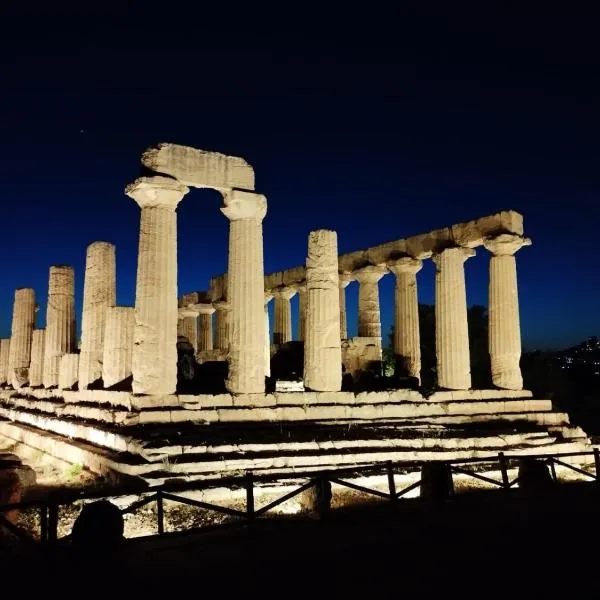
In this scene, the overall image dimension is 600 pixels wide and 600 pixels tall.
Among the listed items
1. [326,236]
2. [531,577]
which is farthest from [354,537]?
[326,236]

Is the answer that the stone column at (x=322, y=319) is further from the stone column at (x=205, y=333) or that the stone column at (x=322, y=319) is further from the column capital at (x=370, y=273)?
the stone column at (x=205, y=333)

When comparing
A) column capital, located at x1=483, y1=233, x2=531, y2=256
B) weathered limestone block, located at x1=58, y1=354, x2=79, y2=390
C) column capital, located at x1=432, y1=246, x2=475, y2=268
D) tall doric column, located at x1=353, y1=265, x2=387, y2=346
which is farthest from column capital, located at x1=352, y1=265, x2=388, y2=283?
weathered limestone block, located at x1=58, y1=354, x2=79, y2=390

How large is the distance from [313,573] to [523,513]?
183 inches

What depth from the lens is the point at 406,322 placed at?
1061 inches

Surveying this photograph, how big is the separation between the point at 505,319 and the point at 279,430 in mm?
11056

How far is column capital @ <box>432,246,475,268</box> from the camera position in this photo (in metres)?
23.3

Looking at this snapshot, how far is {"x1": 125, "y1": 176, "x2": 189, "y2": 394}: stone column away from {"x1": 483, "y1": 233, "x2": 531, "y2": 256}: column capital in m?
11.2

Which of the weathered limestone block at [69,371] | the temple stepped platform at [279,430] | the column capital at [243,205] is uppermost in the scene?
the column capital at [243,205]

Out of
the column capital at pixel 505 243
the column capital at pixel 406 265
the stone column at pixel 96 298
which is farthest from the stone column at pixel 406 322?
the stone column at pixel 96 298

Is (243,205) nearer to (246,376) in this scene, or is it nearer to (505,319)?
(246,376)

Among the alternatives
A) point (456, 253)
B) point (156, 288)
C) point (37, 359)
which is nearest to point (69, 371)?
point (37, 359)

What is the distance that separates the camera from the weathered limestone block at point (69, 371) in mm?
22609

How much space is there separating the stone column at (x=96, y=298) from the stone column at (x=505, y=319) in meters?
13.3

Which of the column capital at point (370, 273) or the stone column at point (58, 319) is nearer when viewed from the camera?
the stone column at point (58, 319)
